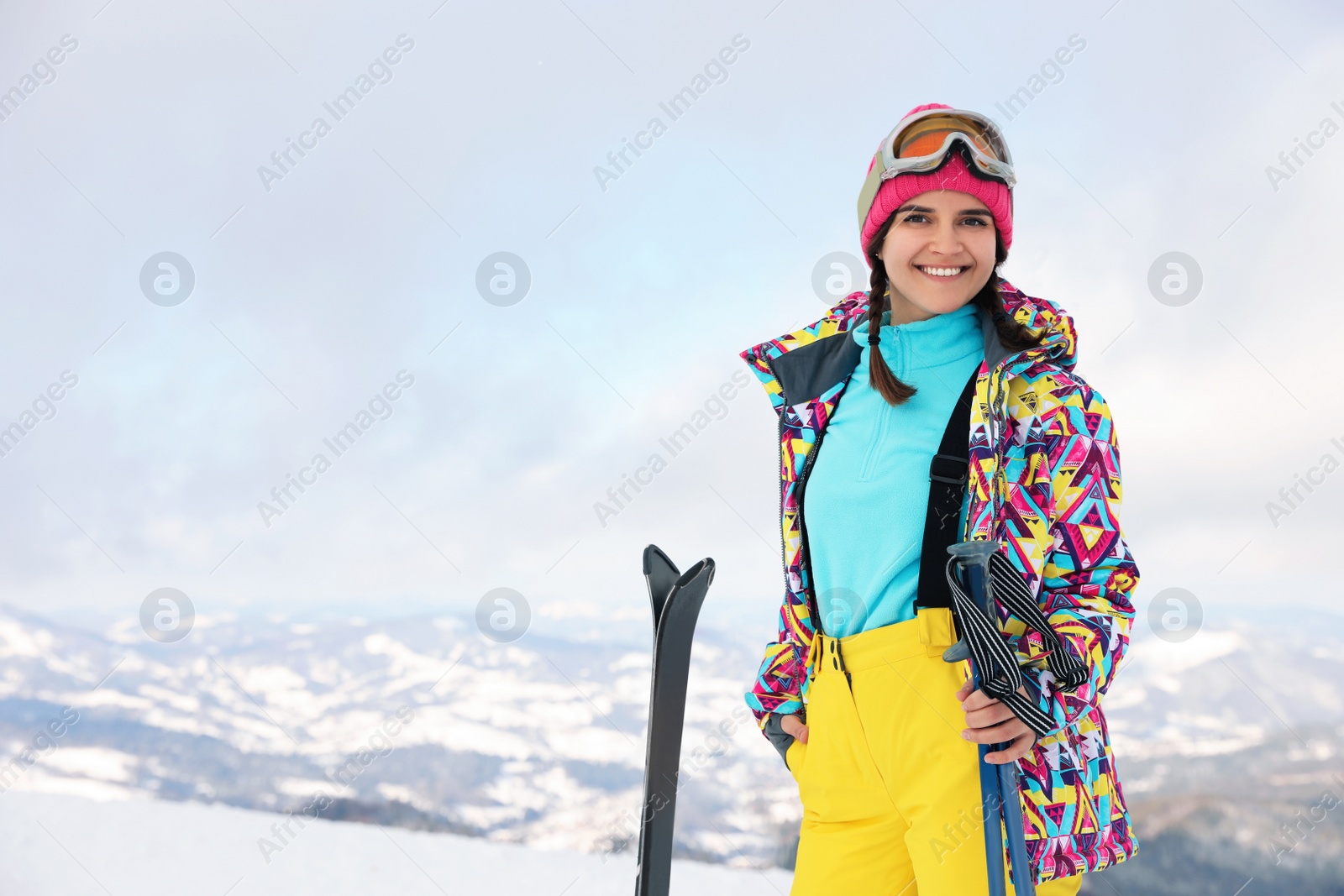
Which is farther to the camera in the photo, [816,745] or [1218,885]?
[1218,885]

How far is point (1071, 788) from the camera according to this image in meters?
1.18

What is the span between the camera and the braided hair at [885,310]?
1.28 metres

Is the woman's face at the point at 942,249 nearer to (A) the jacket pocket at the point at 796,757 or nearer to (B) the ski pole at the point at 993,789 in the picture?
(B) the ski pole at the point at 993,789

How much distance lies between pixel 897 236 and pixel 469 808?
10.7 ft

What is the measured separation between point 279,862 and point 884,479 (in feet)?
9.49

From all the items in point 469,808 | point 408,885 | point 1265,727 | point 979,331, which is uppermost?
point 1265,727

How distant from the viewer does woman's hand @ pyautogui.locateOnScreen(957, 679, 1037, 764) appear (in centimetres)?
112

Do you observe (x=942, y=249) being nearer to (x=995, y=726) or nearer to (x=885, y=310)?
(x=885, y=310)

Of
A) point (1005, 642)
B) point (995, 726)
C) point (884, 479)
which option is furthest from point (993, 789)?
point (884, 479)

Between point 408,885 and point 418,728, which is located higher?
point 418,728

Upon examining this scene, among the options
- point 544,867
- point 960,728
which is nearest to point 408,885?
point 544,867

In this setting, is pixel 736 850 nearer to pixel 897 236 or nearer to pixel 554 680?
pixel 554 680

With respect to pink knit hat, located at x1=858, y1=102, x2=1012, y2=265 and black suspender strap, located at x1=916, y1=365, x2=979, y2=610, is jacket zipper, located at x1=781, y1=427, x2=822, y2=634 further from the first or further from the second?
pink knit hat, located at x1=858, y1=102, x2=1012, y2=265

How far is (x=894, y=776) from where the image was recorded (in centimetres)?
120
